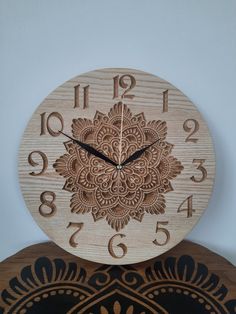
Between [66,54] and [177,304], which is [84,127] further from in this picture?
[177,304]

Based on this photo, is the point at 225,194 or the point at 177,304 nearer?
the point at 177,304

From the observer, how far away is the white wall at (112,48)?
0.78 m

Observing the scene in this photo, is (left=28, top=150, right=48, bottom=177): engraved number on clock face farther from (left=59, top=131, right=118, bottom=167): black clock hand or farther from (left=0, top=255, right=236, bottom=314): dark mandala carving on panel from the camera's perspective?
(left=0, top=255, right=236, bottom=314): dark mandala carving on panel

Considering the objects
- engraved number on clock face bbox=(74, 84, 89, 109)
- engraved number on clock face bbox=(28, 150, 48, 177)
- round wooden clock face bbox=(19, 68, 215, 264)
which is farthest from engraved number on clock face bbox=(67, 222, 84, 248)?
engraved number on clock face bbox=(74, 84, 89, 109)

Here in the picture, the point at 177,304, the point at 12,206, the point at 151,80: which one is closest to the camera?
the point at 177,304

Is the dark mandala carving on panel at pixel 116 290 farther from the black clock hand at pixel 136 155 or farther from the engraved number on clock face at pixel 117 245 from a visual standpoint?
the black clock hand at pixel 136 155

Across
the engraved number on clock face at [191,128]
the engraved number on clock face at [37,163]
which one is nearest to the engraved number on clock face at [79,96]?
the engraved number on clock face at [37,163]

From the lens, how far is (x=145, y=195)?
0.77 m

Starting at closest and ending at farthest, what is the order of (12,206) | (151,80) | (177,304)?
(177,304), (151,80), (12,206)

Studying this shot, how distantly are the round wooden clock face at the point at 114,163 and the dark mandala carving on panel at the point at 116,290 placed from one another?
48 millimetres

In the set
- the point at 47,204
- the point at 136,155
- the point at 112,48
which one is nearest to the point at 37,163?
the point at 47,204

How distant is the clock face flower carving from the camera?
2.48 ft

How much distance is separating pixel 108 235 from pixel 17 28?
549 millimetres

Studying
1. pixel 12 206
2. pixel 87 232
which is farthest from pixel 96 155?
pixel 12 206
